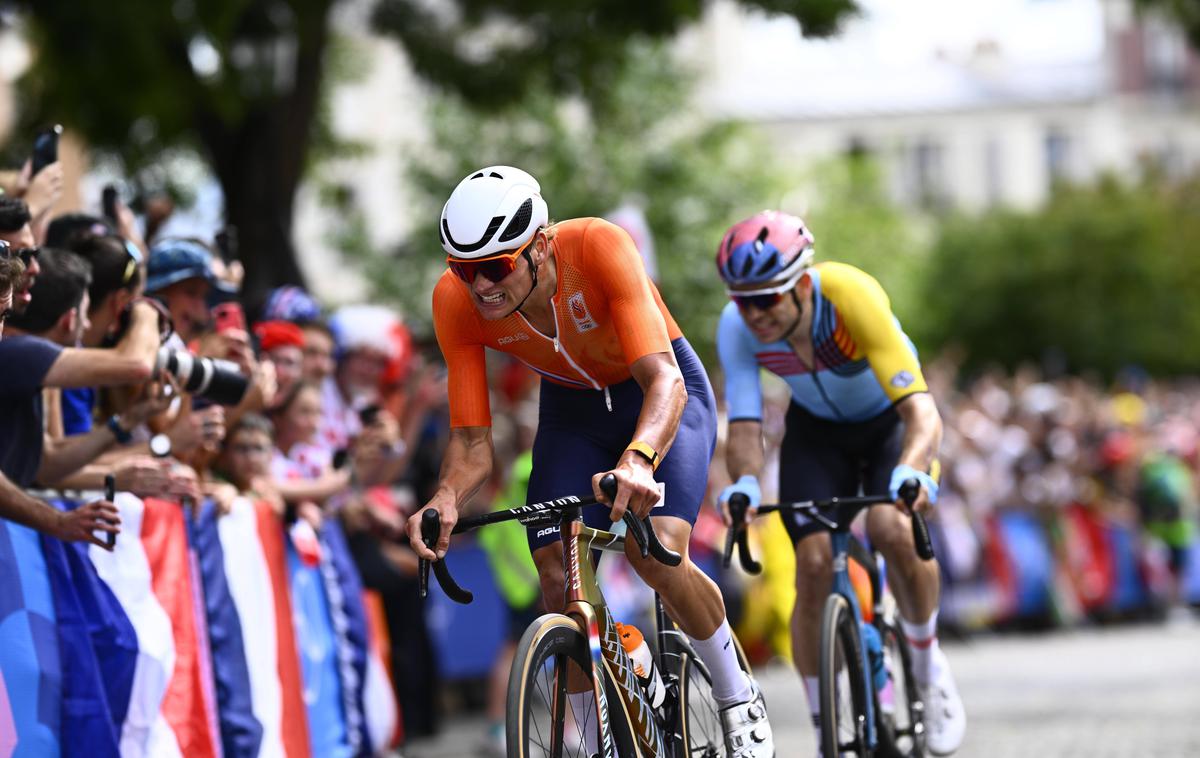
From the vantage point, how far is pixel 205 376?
653cm

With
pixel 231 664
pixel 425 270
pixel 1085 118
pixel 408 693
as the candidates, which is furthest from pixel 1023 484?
pixel 1085 118

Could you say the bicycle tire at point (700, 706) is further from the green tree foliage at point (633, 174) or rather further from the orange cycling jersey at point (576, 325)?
the green tree foliage at point (633, 174)

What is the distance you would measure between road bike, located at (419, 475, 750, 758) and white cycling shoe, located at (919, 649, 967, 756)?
6.94 feet

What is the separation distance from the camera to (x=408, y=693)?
10180 millimetres

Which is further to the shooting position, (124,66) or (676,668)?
(124,66)

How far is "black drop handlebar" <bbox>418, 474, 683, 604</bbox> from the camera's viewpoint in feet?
16.3

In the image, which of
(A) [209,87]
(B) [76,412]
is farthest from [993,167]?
(B) [76,412]

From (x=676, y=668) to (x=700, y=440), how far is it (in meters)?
0.76

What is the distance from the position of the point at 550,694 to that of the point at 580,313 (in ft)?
3.92

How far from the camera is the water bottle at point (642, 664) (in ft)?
18.5

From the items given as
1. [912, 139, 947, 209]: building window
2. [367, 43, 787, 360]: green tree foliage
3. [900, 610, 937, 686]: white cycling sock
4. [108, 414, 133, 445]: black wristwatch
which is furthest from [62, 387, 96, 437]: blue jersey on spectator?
[912, 139, 947, 209]: building window

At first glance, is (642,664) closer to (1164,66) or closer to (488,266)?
(488,266)

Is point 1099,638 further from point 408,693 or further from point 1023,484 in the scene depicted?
point 408,693

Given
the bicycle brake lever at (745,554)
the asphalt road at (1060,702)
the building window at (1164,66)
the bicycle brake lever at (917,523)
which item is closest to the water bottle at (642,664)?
the bicycle brake lever at (745,554)
